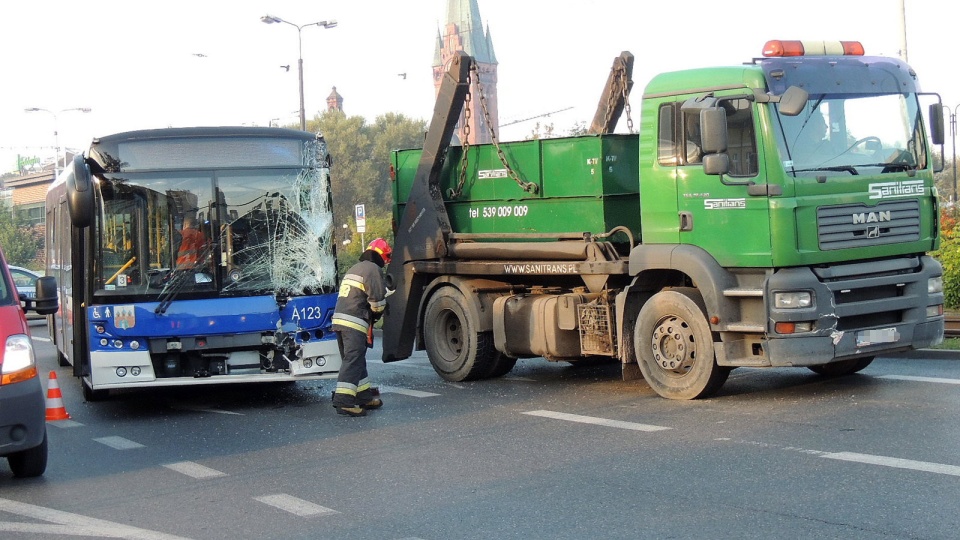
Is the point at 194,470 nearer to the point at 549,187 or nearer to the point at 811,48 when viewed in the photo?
the point at 549,187

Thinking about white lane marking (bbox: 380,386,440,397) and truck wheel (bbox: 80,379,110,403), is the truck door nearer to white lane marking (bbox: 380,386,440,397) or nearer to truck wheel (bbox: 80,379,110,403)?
white lane marking (bbox: 380,386,440,397)

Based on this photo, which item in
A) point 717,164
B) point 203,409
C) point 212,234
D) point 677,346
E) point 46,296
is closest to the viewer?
point 46,296

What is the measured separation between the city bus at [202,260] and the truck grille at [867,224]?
502 cm

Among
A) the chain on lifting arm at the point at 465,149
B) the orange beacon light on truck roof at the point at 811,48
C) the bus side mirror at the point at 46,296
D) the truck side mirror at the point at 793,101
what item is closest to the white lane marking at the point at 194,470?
the bus side mirror at the point at 46,296

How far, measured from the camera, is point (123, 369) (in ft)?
38.2

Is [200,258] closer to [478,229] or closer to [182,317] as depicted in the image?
[182,317]

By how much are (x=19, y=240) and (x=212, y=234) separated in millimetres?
65139

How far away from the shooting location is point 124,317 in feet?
38.2

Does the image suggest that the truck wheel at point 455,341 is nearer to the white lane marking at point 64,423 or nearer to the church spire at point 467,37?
the white lane marking at point 64,423

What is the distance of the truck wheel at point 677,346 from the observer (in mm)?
10477

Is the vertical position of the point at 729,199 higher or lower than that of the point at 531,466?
higher


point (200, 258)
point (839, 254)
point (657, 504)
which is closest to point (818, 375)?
point (839, 254)

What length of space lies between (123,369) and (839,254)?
679 centimetres

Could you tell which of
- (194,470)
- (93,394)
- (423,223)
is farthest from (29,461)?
(423,223)
